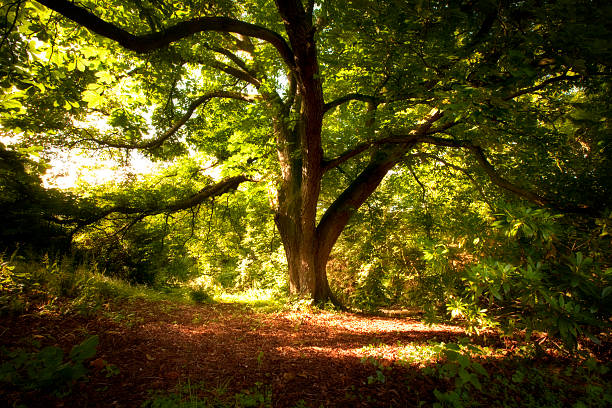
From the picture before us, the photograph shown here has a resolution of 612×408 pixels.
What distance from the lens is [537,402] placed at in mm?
2334

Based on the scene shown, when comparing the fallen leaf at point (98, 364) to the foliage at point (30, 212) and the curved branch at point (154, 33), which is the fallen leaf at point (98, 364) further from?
the foliage at point (30, 212)

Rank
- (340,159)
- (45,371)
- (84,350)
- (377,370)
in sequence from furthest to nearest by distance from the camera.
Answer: (340,159) → (377,370) → (84,350) → (45,371)

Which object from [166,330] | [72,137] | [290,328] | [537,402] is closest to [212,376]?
[166,330]

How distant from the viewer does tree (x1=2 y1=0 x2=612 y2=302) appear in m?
2.72

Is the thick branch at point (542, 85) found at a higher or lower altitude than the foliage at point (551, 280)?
higher

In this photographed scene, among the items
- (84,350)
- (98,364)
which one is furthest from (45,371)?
(98,364)

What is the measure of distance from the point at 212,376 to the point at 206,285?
1421 centimetres

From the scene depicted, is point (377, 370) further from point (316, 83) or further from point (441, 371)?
point (316, 83)

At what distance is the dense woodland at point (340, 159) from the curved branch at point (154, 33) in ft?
0.07

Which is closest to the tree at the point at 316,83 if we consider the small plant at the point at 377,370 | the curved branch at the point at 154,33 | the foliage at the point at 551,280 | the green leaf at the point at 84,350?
the curved branch at the point at 154,33

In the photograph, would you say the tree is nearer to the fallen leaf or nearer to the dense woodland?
the dense woodland

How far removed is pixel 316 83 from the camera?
13.9 ft

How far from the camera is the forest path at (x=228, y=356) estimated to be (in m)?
2.33

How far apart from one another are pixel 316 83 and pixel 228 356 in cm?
413
